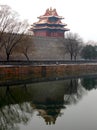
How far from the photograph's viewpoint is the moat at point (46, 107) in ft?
→ 43.2

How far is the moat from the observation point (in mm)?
13180

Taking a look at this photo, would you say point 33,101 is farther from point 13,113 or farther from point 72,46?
point 72,46

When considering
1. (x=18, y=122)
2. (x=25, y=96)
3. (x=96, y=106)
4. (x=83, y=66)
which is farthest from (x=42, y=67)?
(x=18, y=122)

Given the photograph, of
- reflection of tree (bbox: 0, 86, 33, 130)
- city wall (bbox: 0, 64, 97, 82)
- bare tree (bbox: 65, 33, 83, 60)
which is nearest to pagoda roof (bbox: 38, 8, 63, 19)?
bare tree (bbox: 65, 33, 83, 60)

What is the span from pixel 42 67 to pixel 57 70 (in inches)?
102

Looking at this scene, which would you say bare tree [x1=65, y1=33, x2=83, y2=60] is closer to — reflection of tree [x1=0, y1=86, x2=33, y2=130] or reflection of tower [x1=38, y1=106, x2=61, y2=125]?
reflection of tree [x1=0, y1=86, x2=33, y2=130]

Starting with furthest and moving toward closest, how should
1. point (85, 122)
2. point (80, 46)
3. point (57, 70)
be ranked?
point (80, 46) → point (57, 70) → point (85, 122)

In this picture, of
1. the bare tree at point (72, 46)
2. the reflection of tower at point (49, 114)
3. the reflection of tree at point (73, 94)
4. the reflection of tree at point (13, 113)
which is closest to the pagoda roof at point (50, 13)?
the bare tree at point (72, 46)

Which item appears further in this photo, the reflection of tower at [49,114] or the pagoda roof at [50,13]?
the pagoda roof at [50,13]

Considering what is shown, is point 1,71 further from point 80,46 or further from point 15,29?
point 80,46

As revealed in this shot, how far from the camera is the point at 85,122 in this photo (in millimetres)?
13367

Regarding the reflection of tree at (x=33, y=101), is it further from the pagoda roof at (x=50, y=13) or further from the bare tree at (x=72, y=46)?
the pagoda roof at (x=50, y=13)

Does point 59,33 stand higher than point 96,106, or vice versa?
point 59,33

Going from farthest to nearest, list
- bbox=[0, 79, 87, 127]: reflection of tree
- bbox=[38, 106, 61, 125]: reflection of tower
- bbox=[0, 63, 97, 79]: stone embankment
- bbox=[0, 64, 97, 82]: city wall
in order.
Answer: bbox=[0, 63, 97, 79]: stone embankment < bbox=[0, 64, 97, 82]: city wall < bbox=[0, 79, 87, 127]: reflection of tree < bbox=[38, 106, 61, 125]: reflection of tower
